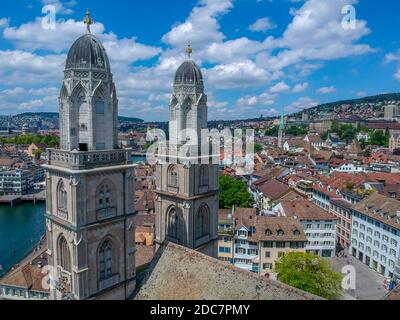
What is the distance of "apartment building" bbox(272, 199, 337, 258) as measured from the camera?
69250 mm

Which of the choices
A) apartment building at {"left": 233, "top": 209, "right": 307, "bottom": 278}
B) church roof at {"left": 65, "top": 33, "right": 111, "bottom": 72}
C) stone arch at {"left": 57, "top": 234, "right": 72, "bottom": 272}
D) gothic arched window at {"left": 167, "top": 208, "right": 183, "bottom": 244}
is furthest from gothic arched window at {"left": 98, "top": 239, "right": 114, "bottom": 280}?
apartment building at {"left": 233, "top": 209, "right": 307, "bottom": 278}

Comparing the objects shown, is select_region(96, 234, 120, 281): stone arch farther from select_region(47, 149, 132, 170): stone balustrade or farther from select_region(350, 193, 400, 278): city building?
select_region(350, 193, 400, 278): city building

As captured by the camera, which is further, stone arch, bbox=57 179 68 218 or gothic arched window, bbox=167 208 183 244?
gothic arched window, bbox=167 208 183 244

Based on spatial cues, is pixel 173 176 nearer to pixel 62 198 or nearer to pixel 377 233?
pixel 62 198

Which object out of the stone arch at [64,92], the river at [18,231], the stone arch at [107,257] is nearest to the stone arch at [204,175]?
the stone arch at [107,257]

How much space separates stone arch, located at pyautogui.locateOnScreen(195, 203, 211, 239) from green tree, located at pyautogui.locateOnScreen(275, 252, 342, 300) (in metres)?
13.3

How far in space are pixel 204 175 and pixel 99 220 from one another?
1238 cm

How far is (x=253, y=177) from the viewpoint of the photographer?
126m

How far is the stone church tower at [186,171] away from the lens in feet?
108
